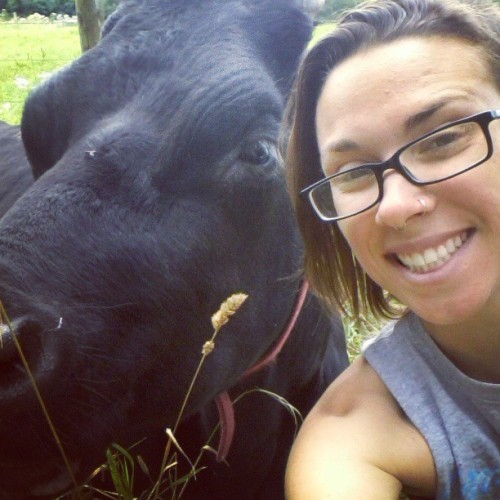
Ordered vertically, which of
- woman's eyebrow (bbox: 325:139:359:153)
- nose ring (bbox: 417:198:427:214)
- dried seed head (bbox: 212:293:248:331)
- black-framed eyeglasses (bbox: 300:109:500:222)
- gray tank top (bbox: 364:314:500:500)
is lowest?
gray tank top (bbox: 364:314:500:500)

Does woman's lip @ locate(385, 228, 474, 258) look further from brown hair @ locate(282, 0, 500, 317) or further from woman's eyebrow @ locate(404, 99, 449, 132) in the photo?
brown hair @ locate(282, 0, 500, 317)

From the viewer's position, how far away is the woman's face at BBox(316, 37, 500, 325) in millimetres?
2055

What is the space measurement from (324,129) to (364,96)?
0.19 m

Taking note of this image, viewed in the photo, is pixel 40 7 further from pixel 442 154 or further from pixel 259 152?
pixel 442 154

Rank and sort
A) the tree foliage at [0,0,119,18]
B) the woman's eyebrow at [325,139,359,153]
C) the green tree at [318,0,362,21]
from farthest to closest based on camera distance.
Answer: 1. the tree foliage at [0,0,119,18]
2. the green tree at [318,0,362,21]
3. the woman's eyebrow at [325,139,359,153]

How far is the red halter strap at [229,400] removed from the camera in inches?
119

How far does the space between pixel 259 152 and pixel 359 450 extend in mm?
992

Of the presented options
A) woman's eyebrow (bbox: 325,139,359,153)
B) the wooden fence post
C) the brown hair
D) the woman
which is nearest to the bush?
the wooden fence post

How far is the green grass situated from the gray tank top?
6406 millimetres

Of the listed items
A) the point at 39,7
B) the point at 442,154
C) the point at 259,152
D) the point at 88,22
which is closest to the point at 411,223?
the point at 442,154

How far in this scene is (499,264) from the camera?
212 centimetres

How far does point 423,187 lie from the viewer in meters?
2.04

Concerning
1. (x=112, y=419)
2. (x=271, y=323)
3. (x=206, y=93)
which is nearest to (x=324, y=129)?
(x=206, y=93)

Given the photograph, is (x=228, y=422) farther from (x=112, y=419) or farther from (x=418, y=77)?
(x=418, y=77)
